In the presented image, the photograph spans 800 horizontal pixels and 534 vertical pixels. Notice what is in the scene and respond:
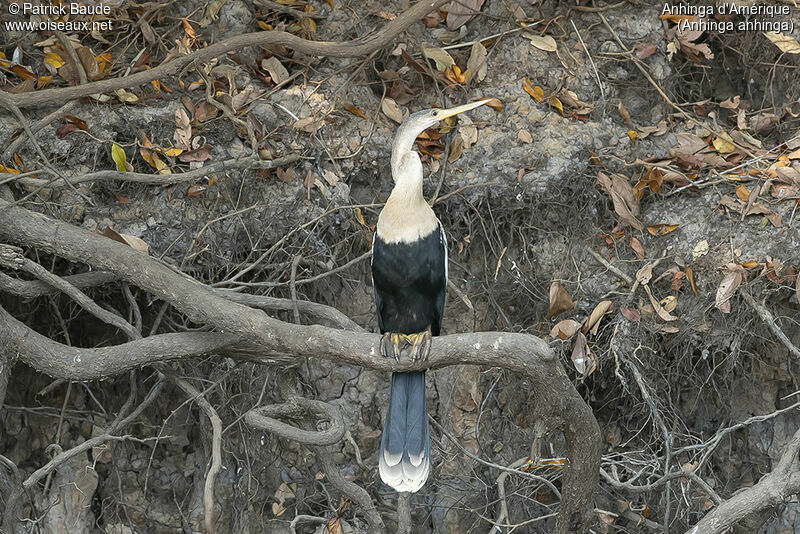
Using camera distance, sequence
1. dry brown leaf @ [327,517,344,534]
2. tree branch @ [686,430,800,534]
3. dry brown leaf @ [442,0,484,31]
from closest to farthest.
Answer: tree branch @ [686,430,800,534], dry brown leaf @ [327,517,344,534], dry brown leaf @ [442,0,484,31]

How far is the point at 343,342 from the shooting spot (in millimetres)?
2547

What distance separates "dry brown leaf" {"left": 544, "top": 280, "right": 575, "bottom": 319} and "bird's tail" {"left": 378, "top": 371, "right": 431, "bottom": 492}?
0.83m

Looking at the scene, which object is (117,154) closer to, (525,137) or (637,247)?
(525,137)

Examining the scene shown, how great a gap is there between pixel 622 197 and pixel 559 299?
0.58 meters

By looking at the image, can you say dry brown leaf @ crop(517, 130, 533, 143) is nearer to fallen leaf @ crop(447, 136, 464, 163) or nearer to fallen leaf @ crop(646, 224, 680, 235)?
fallen leaf @ crop(447, 136, 464, 163)

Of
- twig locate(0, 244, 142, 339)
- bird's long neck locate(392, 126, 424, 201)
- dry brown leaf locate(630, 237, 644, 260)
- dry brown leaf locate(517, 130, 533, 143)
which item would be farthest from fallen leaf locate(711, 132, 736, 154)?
twig locate(0, 244, 142, 339)

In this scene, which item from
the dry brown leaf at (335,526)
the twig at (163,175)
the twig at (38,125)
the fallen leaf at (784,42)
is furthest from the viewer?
the fallen leaf at (784,42)

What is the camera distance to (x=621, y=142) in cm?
396

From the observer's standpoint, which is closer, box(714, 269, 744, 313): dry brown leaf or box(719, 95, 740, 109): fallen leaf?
box(714, 269, 744, 313): dry brown leaf

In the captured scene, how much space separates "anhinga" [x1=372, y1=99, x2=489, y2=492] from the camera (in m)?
2.90

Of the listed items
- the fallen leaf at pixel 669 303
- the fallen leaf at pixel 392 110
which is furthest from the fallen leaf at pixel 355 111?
the fallen leaf at pixel 669 303

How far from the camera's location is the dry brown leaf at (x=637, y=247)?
373cm

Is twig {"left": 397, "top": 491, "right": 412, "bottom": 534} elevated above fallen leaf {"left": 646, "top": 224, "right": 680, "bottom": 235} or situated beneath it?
situated beneath

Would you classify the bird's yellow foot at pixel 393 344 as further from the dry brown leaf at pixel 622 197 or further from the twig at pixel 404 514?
the dry brown leaf at pixel 622 197
